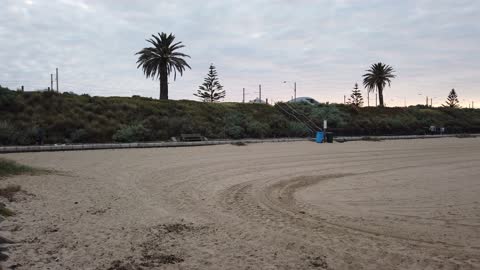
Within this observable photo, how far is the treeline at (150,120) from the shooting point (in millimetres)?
19750

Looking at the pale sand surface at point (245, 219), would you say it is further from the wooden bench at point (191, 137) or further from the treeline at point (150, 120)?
the wooden bench at point (191, 137)

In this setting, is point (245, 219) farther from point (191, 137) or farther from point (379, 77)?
point (379, 77)

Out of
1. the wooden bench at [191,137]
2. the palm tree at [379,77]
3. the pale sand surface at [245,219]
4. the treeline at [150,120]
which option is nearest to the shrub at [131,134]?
the treeline at [150,120]

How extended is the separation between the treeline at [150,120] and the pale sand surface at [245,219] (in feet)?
30.3

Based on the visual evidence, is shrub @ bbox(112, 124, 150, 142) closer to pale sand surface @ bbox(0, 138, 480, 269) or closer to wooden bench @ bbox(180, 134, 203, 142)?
wooden bench @ bbox(180, 134, 203, 142)

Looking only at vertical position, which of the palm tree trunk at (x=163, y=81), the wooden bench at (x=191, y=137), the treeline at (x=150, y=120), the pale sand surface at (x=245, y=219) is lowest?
the pale sand surface at (x=245, y=219)

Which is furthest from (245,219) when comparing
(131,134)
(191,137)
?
(191,137)

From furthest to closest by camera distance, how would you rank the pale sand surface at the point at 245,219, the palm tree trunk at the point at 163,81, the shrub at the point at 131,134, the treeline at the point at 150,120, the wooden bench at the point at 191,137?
the palm tree trunk at the point at 163,81, the wooden bench at the point at 191,137, the shrub at the point at 131,134, the treeline at the point at 150,120, the pale sand surface at the point at 245,219

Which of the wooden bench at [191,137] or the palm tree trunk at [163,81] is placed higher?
the palm tree trunk at [163,81]

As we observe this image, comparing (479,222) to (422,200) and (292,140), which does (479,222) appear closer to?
(422,200)

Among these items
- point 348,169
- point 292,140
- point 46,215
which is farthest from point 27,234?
point 292,140

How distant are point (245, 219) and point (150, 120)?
60.8 feet

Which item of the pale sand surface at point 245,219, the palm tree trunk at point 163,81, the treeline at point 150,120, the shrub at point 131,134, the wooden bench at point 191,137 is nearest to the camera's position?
the pale sand surface at point 245,219

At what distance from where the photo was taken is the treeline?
19750 mm
